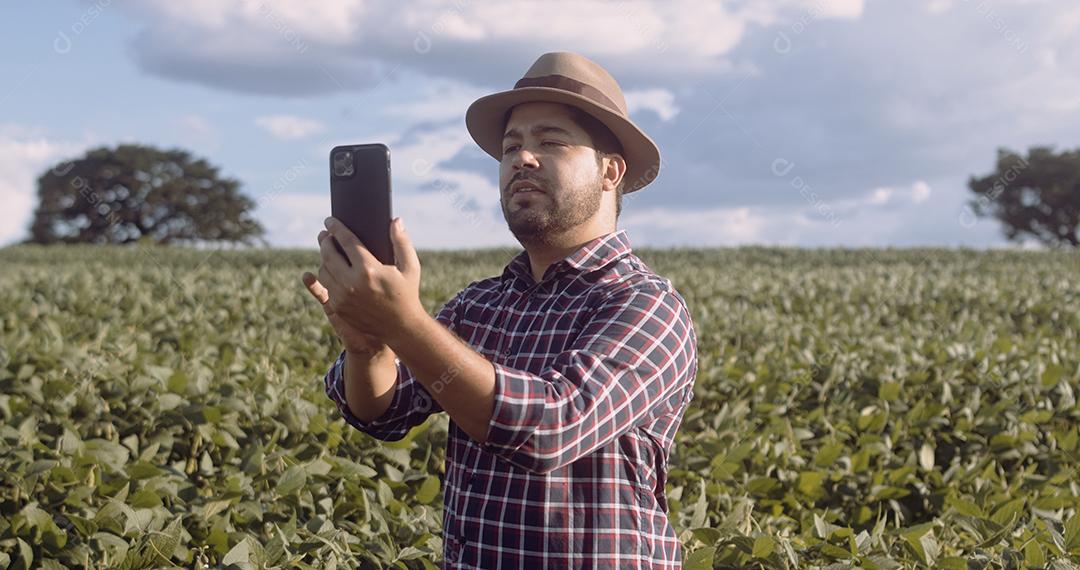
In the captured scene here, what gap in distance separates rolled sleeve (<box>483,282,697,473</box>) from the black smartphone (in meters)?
0.33

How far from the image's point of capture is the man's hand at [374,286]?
5.62 ft

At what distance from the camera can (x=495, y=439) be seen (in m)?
1.88

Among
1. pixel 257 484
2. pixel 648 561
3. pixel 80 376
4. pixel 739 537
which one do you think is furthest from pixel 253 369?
pixel 648 561

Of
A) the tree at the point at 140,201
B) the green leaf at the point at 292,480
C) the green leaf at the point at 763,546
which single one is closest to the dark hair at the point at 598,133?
the green leaf at the point at 763,546

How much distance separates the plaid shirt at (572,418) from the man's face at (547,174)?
0.35 feet

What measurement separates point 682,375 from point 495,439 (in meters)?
0.59

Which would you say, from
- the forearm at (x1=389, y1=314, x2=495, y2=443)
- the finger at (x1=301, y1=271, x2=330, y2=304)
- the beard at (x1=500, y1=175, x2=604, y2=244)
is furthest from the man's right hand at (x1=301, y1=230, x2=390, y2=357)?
the beard at (x1=500, y1=175, x2=604, y2=244)

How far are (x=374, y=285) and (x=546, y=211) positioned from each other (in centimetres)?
83

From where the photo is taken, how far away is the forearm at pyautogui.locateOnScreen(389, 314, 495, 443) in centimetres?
176

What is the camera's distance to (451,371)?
180 cm

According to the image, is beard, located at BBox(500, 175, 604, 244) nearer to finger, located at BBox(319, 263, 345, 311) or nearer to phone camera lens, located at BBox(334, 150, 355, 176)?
phone camera lens, located at BBox(334, 150, 355, 176)

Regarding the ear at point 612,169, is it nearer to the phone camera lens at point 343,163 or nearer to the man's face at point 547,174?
the man's face at point 547,174

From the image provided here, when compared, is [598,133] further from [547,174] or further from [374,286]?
[374,286]

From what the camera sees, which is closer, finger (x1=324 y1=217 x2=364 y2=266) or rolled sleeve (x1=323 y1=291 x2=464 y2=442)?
finger (x1=324 y1=217 x2=364 y2=266)
